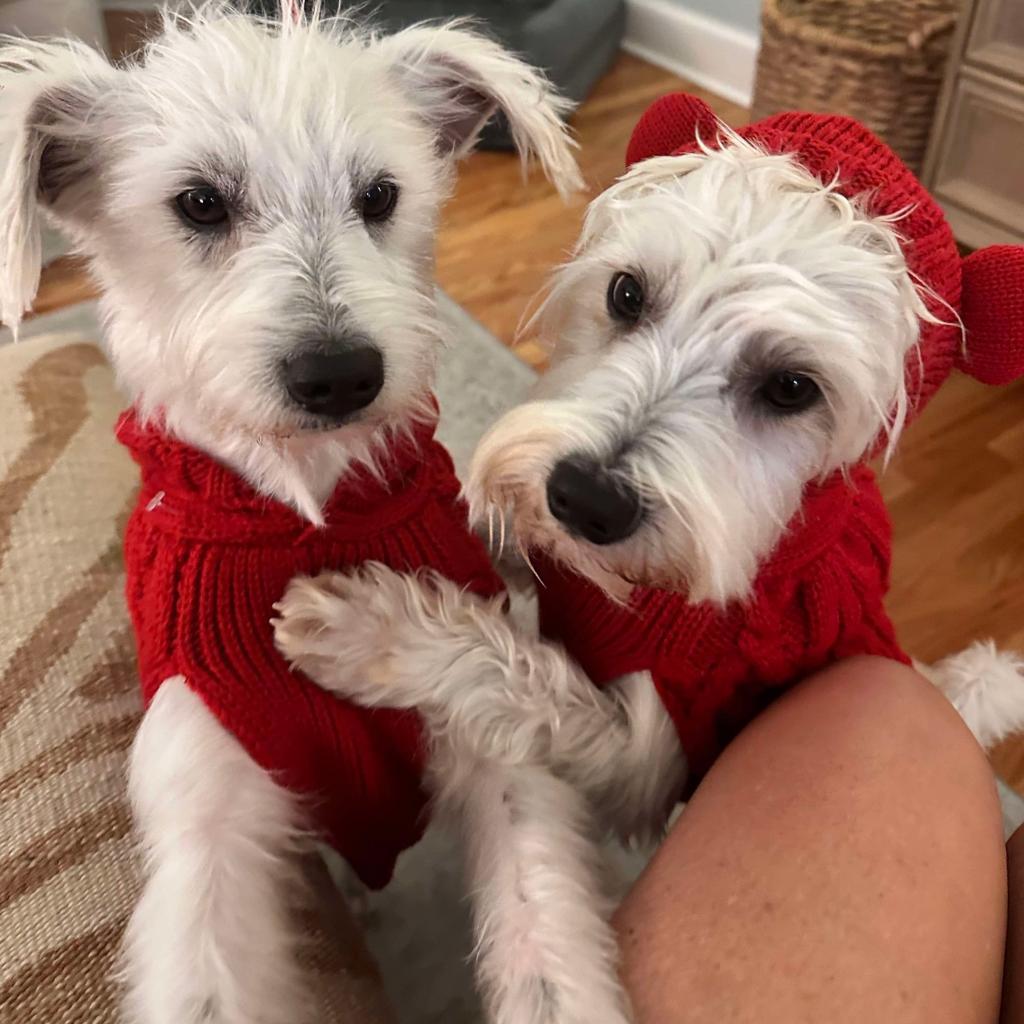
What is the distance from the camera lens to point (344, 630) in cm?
103

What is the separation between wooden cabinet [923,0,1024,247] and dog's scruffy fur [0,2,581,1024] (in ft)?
5.14

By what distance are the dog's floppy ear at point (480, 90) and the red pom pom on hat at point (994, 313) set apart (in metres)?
0.44

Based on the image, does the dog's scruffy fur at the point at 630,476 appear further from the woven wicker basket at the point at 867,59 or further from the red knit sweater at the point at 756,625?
the woven wicker basket at the point at 867,59

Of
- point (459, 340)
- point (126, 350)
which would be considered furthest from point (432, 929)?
point (459, 340)

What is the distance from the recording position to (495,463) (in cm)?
97

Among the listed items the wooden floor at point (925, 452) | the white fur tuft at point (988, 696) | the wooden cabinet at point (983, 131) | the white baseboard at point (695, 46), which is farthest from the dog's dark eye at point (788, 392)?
the white baseboard at point (695, 46)

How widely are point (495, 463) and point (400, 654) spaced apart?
0.77 feet

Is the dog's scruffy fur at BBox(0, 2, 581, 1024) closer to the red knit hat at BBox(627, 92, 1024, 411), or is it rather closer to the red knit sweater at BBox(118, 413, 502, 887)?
the red knit sweater at BBox(118, 413, 502, 887)

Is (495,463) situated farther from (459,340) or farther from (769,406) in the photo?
(459,340)

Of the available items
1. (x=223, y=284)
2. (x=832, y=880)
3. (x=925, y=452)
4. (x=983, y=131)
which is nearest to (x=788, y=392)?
(x=832, y=880)

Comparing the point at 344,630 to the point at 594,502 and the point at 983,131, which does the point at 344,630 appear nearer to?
the point at 594,502

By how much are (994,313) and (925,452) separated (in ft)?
4.07

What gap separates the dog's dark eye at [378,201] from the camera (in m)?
1.03

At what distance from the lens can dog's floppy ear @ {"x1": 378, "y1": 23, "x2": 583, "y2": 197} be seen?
1098 mm
